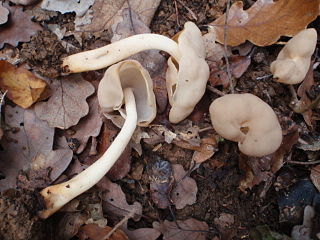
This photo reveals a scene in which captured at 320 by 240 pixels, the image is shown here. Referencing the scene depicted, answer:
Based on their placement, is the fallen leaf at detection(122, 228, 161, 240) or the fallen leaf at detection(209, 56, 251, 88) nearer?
the fallen leaf at detection(122, 228, 161, 240)

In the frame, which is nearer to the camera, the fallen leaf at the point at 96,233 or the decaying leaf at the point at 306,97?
the fallen leaf at the point at 96,233

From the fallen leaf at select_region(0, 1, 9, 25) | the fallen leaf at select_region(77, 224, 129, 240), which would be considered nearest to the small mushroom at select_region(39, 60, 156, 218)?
the fallen leaf at select_region(77, 224, 129, 240)

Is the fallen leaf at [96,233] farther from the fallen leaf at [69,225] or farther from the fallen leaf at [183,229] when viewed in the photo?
the fallen leaf at [183,229]

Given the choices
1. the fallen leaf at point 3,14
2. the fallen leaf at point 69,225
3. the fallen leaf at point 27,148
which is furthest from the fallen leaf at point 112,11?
the fallen leaf at point 69,225

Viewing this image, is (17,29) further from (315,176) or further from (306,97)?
(315,176)

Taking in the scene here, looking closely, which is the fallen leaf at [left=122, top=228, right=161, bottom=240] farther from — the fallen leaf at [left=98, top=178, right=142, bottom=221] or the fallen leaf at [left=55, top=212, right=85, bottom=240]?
the fallen leaf at [left=55, top=212, right=85, bottom=240]

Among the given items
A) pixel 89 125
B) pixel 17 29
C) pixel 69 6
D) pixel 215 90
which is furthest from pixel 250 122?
pixel 17 29
